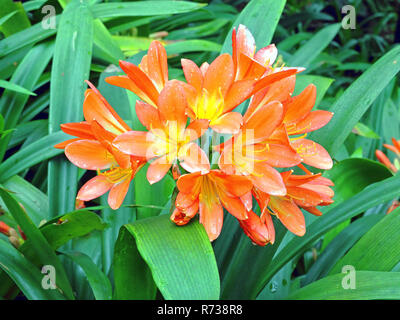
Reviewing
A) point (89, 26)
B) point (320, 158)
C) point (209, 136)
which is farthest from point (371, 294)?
point (89, 26)

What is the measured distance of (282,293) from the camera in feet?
3.11

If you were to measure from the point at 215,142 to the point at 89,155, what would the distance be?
207mm

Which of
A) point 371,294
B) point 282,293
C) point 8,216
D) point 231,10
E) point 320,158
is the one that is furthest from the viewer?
point 231,10

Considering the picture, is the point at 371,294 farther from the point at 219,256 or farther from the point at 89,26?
the point at 89,26

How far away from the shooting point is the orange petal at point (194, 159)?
57 cm

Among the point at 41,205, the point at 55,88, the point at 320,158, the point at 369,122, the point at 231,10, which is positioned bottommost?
the point at 320,158

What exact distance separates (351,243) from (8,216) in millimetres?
841

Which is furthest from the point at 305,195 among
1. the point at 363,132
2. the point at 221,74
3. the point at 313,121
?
the point at 363,132

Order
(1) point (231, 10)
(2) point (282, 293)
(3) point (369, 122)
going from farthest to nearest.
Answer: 1. (1) point (231, 10)
2. (3) point (369, 122)
3. (2) point (282, 293)

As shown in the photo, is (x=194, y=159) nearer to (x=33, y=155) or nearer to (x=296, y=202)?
(x=296, y=202)

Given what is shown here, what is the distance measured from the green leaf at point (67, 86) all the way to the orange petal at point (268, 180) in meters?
0.50

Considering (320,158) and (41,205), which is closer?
(320,158)

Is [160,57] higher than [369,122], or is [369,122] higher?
[369,122]

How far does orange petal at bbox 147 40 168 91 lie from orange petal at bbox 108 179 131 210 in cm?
17
